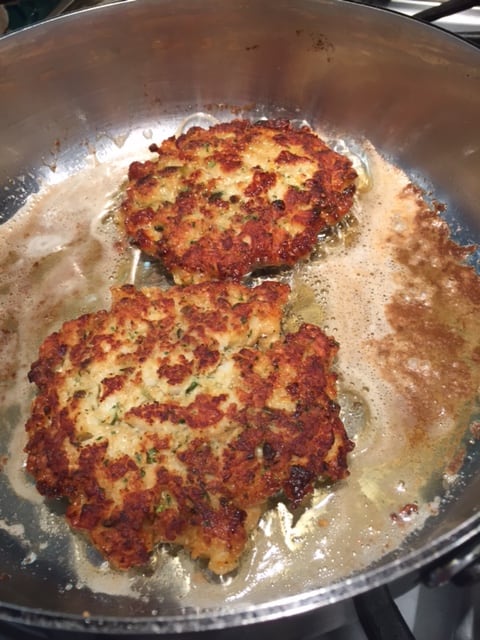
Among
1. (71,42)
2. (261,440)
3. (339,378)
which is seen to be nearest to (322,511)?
(261,440)

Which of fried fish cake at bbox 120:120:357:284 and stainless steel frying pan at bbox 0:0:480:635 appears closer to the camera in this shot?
fried fish cake at bbox 120:120:357:284

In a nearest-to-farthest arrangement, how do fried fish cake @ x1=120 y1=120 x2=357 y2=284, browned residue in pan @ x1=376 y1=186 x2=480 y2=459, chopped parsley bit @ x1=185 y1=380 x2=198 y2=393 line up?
chopped parsley bit @ x1=185 y1=380 x2=198 y2=393, browned residue in pan @ x1=376 y1=186 x2=480 y2=459, fried fish cake @ x1=120 y1=120 x2=357 y2=284

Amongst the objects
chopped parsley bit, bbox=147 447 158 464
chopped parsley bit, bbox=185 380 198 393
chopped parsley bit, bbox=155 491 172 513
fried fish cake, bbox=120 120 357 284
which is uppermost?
fried fish cake, bbox=120 120 357 284

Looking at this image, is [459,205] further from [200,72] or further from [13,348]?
[13,348]

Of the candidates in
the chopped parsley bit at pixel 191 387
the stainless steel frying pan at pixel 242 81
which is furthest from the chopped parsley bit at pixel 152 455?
the stainless steel frying pan at pixel 242 81

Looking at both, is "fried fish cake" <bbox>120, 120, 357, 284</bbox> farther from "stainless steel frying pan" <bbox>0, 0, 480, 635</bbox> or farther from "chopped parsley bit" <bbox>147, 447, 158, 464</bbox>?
"chopped parsley bit" <bbox>147, 447, 158, 464</bbox>

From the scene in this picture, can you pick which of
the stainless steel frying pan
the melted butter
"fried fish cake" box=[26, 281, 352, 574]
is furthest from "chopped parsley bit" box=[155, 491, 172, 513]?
the stainless steel frying pan
